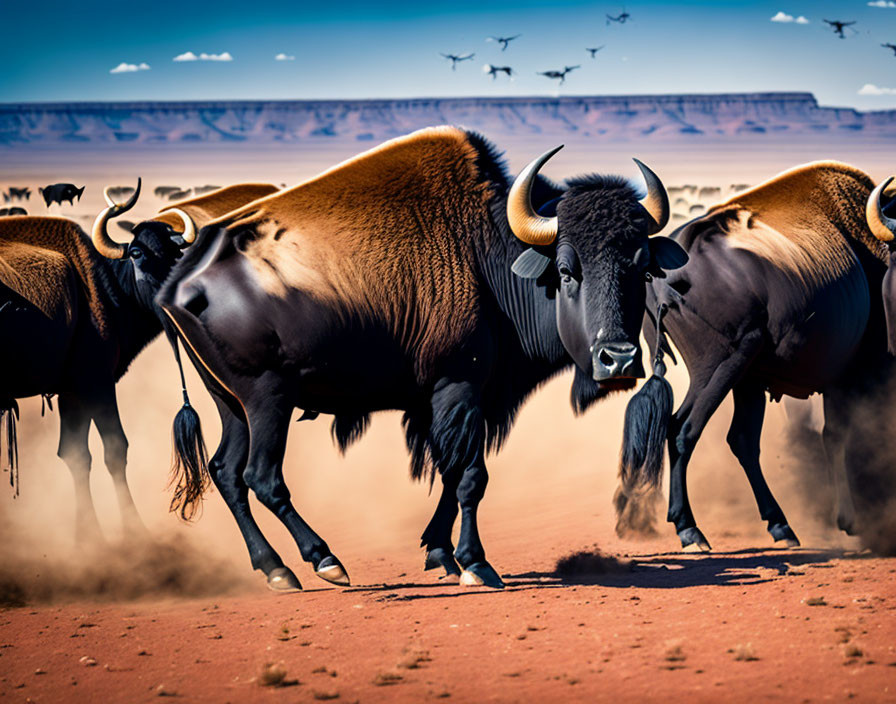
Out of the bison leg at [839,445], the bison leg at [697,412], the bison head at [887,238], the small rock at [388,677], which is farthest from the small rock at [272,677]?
the bison head at [887,238]

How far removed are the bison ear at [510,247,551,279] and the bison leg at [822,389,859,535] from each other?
102 inches

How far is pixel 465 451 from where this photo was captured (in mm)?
7230

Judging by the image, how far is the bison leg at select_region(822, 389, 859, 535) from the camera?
342 inches

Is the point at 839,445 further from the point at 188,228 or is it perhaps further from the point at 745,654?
the point at 188,228

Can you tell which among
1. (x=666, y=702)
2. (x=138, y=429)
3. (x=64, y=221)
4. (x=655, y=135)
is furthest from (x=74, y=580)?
(x=655, y=135)

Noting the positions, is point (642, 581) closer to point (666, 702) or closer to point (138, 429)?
point (666, 702)

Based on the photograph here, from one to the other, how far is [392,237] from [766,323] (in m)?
2.45

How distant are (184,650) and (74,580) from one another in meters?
2.05

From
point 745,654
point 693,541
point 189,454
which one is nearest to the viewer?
point 745,654

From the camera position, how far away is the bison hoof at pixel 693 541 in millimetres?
8289

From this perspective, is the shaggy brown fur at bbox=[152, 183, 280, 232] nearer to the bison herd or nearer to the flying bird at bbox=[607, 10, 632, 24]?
the bison herd

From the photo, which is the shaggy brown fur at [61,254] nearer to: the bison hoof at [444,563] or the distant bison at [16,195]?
the bison hoof at [444,563]

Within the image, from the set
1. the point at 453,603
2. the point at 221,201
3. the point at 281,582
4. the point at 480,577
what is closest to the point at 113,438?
the point at 221,201

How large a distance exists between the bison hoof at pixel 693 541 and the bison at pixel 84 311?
3.65 meters
